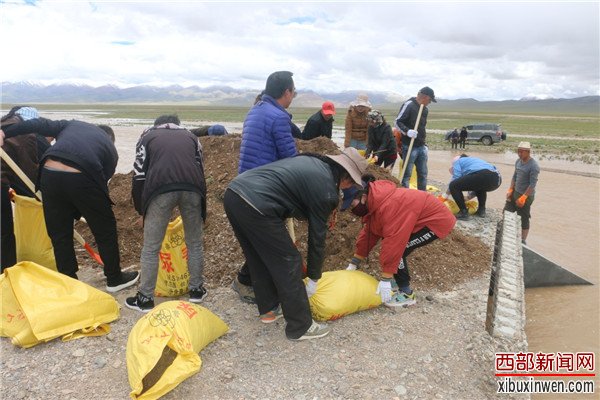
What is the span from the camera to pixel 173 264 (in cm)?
342

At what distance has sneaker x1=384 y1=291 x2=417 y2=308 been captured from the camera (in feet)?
11.1

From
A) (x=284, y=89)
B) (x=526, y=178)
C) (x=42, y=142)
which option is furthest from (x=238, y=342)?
(x=526, y=178)

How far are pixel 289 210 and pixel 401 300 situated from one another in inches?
56.9

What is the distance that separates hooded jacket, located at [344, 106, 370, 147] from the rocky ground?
9.98ft

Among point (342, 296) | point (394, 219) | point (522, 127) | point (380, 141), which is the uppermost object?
point (522, 127)

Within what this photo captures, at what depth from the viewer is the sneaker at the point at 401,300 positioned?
3.39 metres

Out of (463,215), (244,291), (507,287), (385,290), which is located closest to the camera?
(385,290)

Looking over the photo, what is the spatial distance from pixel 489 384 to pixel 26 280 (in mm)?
3132

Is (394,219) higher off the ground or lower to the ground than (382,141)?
lower

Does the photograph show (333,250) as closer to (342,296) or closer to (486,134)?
(342,296)

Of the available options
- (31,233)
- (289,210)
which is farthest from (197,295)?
(31,233)

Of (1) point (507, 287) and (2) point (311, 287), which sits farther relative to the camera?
(1) point (507, 287)

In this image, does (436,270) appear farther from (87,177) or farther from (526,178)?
(87,177)

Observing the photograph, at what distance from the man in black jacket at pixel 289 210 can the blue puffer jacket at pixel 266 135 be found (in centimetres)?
37
